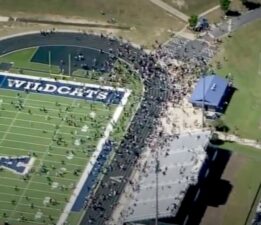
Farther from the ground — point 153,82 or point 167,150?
point 153,82

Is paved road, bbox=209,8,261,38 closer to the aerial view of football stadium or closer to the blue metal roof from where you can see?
the aerial view of football stadium

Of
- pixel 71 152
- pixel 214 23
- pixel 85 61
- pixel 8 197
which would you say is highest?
pixel 214 23

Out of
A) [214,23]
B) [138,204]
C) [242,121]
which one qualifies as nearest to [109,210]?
[138,204]

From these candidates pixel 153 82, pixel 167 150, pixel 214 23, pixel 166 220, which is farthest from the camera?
pixel 214 23

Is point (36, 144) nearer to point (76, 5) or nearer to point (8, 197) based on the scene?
point (8, 197)

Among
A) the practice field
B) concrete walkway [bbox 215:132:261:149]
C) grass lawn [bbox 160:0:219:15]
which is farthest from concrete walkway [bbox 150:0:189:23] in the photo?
concrete walkway [bbox 215:132:261:149]

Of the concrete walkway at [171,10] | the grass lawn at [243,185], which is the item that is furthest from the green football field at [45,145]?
the concrete walkway at [171,10]
